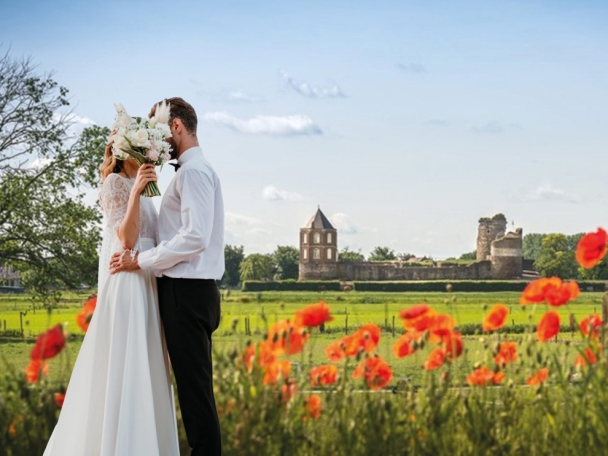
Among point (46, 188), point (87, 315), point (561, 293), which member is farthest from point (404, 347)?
point (46, 188)

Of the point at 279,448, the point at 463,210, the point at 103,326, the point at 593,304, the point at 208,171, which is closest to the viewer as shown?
the point at 208,171

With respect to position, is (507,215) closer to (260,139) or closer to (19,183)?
(260,139)

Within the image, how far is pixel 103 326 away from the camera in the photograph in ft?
8.20

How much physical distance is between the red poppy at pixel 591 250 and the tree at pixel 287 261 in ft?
9.55

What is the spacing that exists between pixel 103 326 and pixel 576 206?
360cm

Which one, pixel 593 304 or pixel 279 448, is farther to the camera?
pixel 593 304

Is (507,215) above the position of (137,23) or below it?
below

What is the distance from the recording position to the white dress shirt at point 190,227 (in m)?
2.26

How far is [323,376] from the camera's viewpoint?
347cm

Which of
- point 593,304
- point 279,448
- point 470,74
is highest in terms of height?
point 470,74

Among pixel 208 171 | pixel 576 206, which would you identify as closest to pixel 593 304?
pixel 576 206

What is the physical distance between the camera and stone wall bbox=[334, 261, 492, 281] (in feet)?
20.1

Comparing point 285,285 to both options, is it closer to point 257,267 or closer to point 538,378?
point 257,267

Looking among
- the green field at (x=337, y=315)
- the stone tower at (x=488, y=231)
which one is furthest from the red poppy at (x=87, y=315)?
the stone tower at (x=488, y=231)
